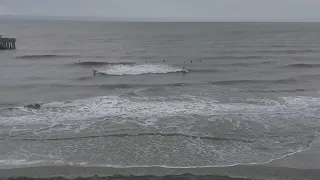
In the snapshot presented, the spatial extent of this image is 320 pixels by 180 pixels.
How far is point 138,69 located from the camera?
4425 centimetres

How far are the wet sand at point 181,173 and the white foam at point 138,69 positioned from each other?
85.7 ft

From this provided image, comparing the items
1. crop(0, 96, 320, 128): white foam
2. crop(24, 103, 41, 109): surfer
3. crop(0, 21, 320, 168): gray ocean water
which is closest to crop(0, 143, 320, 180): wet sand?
crop(0, 21, 320, 168): gray ocean water

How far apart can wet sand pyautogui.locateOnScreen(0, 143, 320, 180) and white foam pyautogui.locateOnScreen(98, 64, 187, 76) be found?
85.7 feet

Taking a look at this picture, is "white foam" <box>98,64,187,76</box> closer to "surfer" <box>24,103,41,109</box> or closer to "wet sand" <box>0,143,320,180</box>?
"surfer" <box>24,103,41,109</box>

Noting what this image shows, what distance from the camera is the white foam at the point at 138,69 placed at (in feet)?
137

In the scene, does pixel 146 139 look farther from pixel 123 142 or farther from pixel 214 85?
pixel 214 85

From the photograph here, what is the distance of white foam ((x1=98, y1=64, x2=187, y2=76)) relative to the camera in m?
41.8

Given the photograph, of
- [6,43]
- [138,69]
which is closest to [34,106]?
[138,69]

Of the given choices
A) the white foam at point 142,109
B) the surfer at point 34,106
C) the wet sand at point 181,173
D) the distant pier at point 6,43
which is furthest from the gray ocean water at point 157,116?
the distant pier at point 6,43

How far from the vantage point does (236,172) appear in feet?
48.7

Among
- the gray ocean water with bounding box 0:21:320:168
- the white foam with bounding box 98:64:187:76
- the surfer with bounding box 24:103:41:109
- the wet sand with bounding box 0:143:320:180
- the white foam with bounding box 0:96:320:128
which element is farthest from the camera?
the white foam with bounding box 98:64:187:76

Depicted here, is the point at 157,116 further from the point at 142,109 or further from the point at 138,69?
the point at 138,69

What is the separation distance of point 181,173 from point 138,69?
99.8 feet

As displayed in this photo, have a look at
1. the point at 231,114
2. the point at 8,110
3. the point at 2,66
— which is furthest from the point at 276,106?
the point at 2,66
